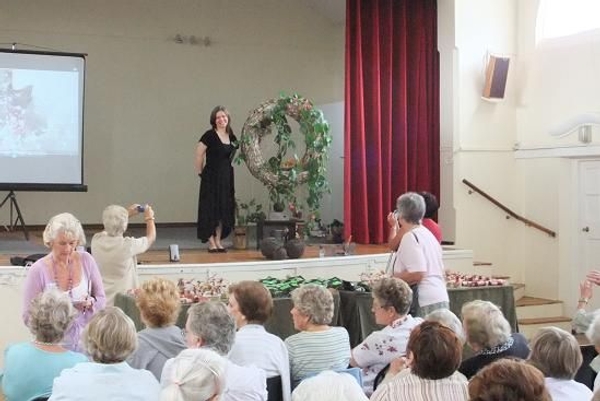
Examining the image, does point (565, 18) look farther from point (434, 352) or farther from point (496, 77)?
point (434, 352)

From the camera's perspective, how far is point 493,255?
841 cm

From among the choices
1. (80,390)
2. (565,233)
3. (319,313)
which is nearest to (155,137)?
(565,233)

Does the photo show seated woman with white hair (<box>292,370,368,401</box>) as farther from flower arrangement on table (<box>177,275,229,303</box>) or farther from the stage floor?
the stage floor

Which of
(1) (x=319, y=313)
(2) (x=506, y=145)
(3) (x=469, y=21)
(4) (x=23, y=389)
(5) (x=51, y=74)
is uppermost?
(3) (x=469, y=21)

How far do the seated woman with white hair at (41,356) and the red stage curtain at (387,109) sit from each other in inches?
227

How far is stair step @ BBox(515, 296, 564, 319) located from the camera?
7.66 metres

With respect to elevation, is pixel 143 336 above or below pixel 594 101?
below

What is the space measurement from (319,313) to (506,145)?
226 inches

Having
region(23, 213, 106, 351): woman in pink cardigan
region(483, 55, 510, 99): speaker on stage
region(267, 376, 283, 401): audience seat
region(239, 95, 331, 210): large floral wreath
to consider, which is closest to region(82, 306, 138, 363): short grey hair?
region(267, 376, 283, 401): audience seat

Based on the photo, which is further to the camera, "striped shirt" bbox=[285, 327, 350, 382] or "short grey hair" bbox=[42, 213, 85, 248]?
"short grey hair" bbox=[42, 213, 85, 248]

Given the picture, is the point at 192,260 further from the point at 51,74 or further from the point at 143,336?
the point at 143,336

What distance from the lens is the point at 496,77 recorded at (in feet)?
27.1

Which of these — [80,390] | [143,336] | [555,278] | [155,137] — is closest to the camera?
[80,390]

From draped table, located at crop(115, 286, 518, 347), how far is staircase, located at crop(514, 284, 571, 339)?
205cm
